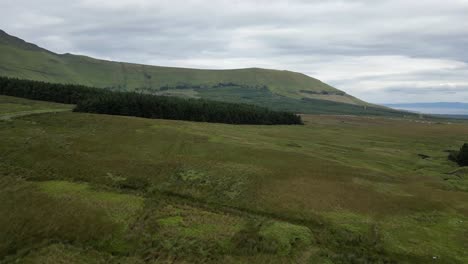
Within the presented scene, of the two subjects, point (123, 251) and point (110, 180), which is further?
point (110, 180)

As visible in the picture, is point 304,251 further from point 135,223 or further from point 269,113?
point 269,113

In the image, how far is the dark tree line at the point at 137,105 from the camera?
133500mm

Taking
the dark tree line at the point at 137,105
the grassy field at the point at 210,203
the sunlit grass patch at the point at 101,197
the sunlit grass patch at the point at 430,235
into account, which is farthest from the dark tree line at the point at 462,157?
the dark tree line at the point at 137,105

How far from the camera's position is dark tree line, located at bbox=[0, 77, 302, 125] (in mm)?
133500

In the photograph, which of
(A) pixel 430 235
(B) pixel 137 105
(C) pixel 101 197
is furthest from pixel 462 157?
(B) pixel 137 105

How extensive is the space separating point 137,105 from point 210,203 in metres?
94.6

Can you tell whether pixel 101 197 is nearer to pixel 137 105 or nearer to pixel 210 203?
pixel 210 203

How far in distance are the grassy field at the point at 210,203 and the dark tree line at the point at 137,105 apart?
45948 mm

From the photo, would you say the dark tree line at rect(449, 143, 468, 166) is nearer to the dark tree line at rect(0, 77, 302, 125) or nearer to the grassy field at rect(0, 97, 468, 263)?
the grassy field at rect(0, 97, 468, 263)

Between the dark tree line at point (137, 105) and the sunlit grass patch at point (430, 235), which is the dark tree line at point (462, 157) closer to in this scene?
the sunlit grass patch at point (430, 235)

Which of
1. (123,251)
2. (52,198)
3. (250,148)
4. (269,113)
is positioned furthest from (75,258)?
(269,113)

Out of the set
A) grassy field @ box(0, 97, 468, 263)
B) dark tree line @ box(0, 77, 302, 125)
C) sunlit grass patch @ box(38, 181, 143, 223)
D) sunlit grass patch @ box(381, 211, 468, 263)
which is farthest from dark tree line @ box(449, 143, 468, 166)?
dark tree line @ box(0, 77, 302, 125)

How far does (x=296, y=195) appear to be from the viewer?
181 ft

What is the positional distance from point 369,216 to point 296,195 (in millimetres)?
10709
